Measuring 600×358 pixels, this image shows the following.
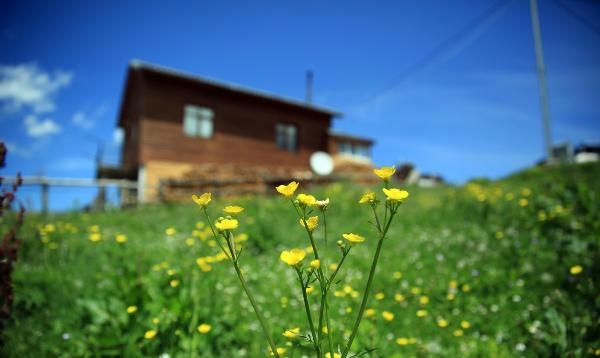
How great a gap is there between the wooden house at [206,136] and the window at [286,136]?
56mm

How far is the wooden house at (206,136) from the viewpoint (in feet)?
49.5

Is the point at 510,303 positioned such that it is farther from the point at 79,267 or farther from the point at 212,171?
the point at 212,171

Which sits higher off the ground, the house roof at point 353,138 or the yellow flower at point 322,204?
the house roof at point 353,138

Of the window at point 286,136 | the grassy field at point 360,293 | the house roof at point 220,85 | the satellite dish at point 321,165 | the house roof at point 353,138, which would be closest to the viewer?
the grassy field at point 360,293

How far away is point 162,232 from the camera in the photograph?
702cm

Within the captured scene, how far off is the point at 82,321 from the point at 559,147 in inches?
915

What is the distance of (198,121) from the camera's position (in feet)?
54.8

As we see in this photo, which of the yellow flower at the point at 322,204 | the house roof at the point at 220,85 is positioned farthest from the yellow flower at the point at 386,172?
the house roof at the point at 220,85

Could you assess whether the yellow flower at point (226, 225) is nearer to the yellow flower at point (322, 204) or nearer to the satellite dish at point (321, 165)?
the yellow flower at point (322, 204)

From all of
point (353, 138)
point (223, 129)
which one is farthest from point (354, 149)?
point (223, 129)

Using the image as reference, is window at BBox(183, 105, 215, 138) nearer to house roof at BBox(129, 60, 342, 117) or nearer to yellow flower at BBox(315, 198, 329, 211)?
house roof at BBox(129, 60, 342, 117)

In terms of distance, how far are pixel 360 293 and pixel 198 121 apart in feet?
48.6

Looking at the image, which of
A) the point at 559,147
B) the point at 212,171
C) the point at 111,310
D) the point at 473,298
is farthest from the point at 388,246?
the point at 559,147

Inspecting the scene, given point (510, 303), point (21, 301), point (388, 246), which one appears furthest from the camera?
point (388, 246)
